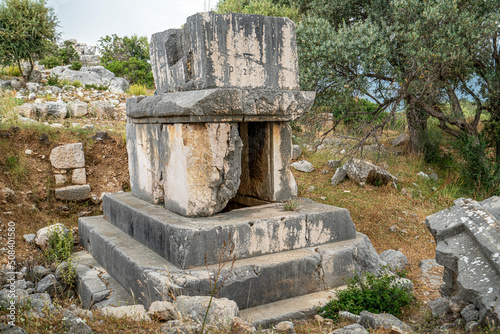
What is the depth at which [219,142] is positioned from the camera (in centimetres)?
388

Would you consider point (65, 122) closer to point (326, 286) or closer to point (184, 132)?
point (184, 132)

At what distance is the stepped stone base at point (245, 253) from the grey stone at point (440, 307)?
73cm

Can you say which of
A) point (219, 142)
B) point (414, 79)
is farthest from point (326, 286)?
point (414, 79)

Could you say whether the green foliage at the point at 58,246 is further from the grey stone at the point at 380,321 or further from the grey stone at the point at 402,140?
the grey stone at the point at 402,140

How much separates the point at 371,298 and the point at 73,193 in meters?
4.97

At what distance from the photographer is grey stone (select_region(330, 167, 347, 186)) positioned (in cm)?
793

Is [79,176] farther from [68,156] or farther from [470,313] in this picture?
[470,313]

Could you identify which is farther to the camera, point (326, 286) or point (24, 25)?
point (24, 25)

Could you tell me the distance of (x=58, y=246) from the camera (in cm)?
512

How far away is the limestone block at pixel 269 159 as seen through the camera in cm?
443

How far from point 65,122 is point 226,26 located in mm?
5382

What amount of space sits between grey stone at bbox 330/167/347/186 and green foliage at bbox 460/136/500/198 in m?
2.42

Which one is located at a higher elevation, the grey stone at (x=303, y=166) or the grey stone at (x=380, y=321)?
the grey stone at (x=303, y=166)

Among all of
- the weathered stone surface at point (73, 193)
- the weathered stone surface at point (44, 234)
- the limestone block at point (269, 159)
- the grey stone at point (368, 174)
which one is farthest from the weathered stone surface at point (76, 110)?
the grey stone at point (368, 174)
